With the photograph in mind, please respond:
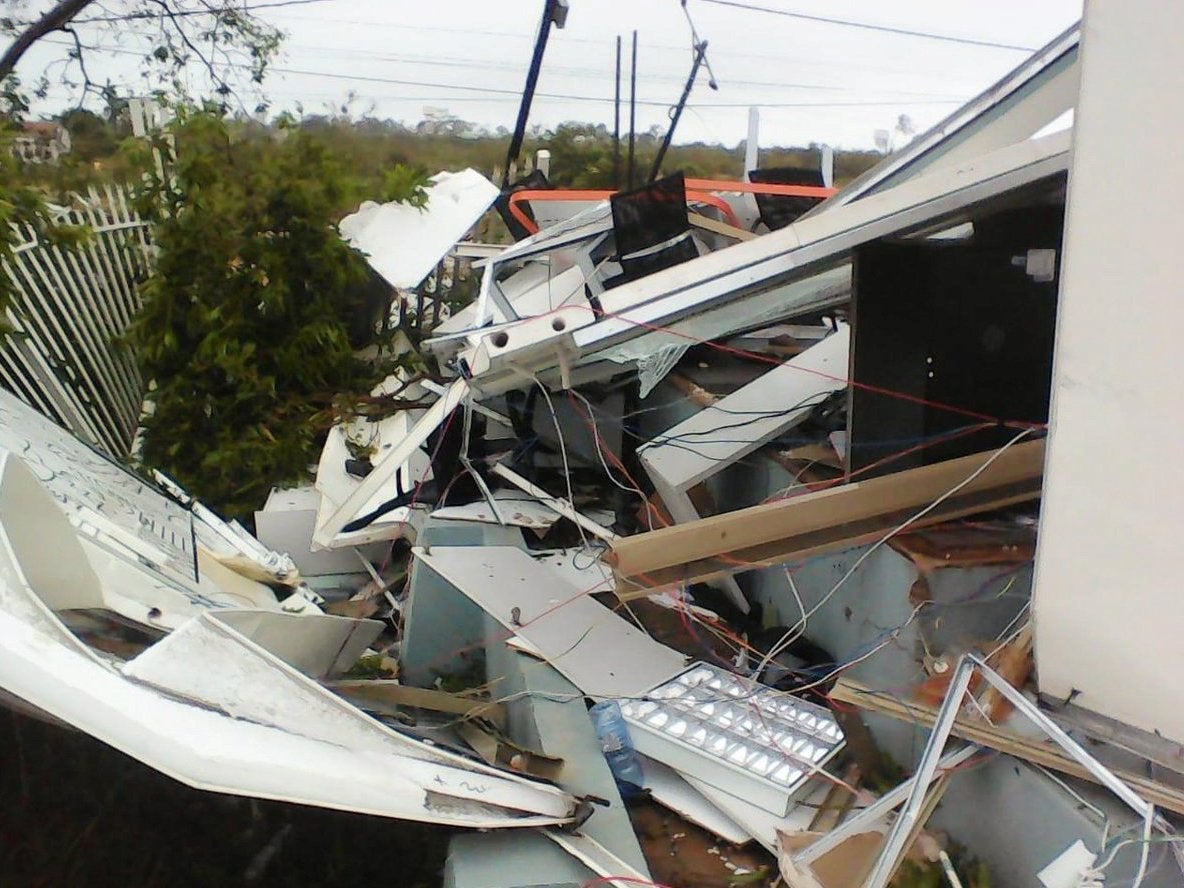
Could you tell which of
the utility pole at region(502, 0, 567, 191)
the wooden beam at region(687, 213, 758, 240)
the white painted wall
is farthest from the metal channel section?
the utility pole at region(502, 0, 567, 191)

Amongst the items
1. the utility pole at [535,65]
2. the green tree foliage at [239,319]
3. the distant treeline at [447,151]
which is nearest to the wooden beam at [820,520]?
the green tree foliage at [239,319]

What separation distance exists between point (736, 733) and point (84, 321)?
13.4ft

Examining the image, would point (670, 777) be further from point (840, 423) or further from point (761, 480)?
point (840, 423)

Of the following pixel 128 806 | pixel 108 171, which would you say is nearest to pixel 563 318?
pixel 128 806

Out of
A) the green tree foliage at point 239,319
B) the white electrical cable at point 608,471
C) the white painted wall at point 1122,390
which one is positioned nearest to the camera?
the white painted wall at point 1122,390

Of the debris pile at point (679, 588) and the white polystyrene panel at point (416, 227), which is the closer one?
the debris pile at point (679, 588)

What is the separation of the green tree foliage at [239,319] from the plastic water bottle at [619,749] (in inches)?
109

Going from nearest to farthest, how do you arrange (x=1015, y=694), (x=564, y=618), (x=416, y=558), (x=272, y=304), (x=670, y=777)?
1. (x=1015, y=694)
2. (x=670, y=777)
3. (x=564, y=618)
4. (x=416, y=558)
5. (x=272, y=304)

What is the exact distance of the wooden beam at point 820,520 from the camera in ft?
8.46

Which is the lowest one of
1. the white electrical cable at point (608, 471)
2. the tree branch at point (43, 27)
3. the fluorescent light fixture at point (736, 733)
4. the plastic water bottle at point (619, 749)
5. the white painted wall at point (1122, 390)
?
the plastic water bottle at point (619, 749)

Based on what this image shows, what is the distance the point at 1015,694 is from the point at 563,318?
152cm

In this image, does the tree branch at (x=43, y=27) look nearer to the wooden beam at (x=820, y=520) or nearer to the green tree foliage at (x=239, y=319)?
the green tree foliage at (x=239, y=319)

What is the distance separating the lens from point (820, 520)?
270 cm

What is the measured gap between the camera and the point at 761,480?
12.3 feet
